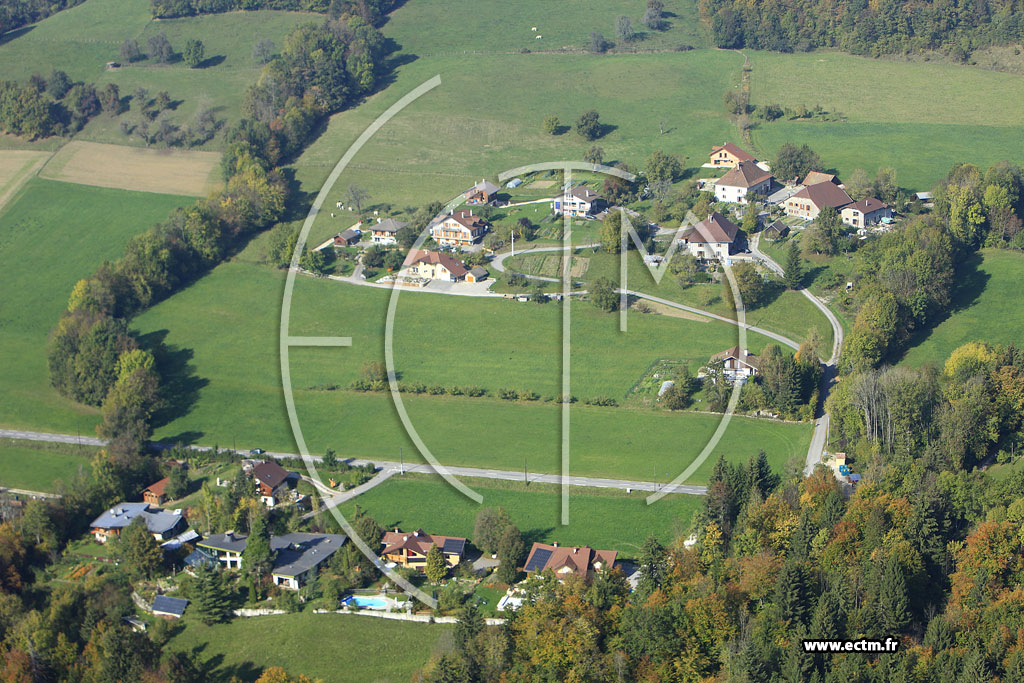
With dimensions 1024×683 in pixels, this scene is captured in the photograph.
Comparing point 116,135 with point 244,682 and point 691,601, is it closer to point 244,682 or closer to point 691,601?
point 244,682

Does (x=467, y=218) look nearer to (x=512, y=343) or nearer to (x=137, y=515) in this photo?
(x=512, y=343)

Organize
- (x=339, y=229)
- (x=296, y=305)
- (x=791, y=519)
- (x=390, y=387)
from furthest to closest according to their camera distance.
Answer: (x=339, y=229) → (x=296, y=305) → (x=390, y=387) → (x=791, y=519)

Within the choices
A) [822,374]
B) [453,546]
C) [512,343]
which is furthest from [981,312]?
[453,546]

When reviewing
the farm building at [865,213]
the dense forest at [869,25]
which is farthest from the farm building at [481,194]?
the dense forest at [869,25]

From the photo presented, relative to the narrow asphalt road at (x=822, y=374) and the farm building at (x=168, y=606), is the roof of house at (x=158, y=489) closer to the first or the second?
the farm building at (x=168, y=606)

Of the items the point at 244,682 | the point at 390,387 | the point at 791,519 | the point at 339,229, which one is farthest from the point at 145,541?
the point at 339,229
